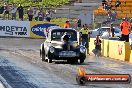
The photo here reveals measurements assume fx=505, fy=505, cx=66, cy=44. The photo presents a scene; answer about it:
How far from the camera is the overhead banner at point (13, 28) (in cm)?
4228

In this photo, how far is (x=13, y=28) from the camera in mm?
42344

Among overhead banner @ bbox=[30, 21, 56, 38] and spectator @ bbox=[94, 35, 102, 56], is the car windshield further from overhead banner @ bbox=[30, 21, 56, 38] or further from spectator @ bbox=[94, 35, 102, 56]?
overhead banner @ bbox=[30, 21, 56, 38]

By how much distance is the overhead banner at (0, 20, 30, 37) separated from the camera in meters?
42.3

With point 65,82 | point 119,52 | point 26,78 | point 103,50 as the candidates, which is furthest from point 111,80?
point 103,50

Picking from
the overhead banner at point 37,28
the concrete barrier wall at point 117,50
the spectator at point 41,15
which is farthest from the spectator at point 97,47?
the spectator at point 41,15

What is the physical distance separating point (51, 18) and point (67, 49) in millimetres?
24641

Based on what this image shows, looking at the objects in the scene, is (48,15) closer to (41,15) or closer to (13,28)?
(41,15)

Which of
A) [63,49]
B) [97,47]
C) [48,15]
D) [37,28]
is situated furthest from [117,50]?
[48,15]

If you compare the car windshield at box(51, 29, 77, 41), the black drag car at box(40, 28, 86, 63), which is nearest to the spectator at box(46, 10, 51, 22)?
the car windshield at box(51, 29, 77, 41)

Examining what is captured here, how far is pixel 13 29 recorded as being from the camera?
42.3m

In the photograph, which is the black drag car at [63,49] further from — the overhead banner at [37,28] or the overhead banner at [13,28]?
the overhead banner at [37,28]

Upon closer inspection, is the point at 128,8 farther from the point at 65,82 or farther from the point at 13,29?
the point at 65,82

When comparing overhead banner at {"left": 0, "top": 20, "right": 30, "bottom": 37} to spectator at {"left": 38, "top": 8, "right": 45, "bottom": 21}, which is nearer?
overhead banner at {"left": 0, "top": 20, "right": 30, "bottom": 37}

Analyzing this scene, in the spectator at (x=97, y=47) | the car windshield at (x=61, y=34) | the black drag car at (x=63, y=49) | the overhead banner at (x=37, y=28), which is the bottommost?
the overhead banner at (x=37, y=28)
